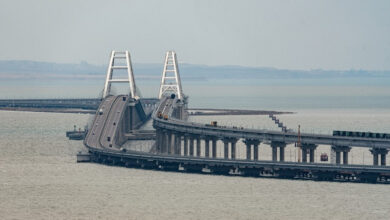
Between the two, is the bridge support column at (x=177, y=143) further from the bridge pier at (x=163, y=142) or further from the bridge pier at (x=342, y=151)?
the bridge pier at (x=342, y=151)

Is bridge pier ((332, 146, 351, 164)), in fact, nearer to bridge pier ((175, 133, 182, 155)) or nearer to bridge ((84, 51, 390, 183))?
bridge ((84, 51, 390, 183))

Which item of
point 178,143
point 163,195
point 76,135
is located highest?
point 76,135

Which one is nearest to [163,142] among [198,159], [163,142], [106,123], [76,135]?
[163,142]

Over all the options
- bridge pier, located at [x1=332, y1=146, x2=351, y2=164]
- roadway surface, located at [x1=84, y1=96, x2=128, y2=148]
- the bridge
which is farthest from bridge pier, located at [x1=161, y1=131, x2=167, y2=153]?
bridge pier, located at [x1=332, y1=146, x2=351, y2=164]

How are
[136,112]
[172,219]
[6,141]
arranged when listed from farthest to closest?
[136,112] < [6,141] < [172,219]

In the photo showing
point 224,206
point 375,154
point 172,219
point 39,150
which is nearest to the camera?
point 172,219

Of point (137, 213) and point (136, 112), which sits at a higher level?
point (136, 112)

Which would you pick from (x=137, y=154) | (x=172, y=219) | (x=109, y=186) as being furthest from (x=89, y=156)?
(x=172, y=219)

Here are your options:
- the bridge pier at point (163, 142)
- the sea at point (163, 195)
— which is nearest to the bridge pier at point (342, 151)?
the sea at point (163, 195)

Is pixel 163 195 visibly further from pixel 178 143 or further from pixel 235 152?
pixel 178 143

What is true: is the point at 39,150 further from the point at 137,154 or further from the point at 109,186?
Result: the point at 109,186

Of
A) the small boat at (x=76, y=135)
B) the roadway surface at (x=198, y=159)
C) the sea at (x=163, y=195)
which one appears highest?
the small boat at (x=76, y=135)
